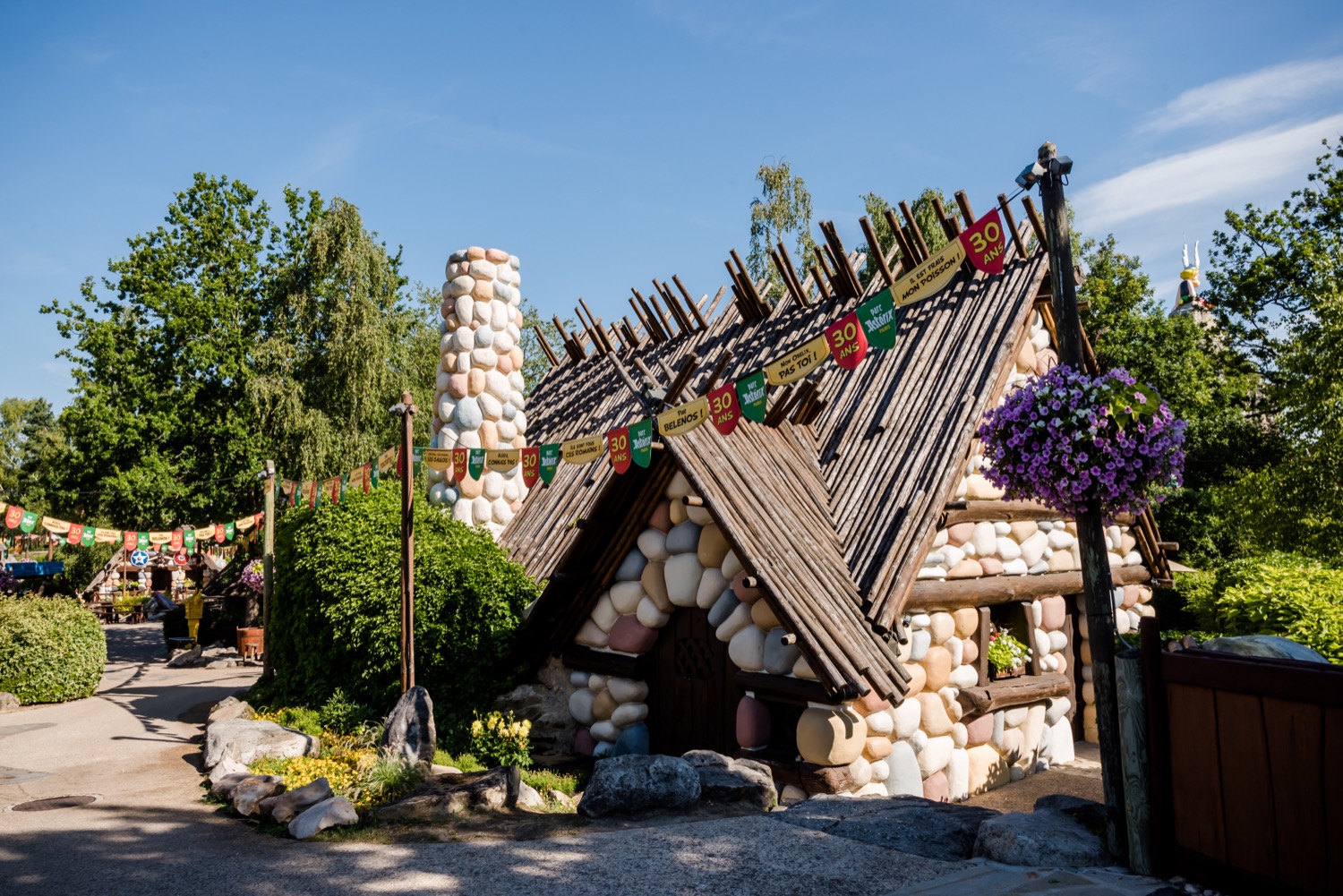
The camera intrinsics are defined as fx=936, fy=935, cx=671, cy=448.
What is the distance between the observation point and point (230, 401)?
27.7 meters

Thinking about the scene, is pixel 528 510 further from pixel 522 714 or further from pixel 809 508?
pixel 809 508

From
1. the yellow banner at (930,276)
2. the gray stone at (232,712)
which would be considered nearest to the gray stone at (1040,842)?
the yellow banner at (930,276)

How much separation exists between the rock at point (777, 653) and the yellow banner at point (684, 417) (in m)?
1.85

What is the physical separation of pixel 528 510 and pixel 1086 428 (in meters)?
9.59

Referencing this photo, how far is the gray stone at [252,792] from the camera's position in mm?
8180

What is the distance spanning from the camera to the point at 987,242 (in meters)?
6.88

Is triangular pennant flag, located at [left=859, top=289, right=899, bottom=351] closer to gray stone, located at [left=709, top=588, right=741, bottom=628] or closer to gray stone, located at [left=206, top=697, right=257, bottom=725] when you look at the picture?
gray stone, located at [left=709, top=588, right=741, bottom=628]

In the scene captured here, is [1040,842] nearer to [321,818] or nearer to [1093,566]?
[1093,566]

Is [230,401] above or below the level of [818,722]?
above

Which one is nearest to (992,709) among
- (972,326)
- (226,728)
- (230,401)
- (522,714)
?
(972,326)

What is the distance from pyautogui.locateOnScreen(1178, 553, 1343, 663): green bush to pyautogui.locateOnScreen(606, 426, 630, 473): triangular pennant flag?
705 centimetres

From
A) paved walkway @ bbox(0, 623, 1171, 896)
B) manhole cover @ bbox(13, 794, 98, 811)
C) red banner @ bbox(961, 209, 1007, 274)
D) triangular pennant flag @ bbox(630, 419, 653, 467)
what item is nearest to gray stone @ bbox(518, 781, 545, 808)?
paved walkway @ bbox(0, 623, 1171, 896)

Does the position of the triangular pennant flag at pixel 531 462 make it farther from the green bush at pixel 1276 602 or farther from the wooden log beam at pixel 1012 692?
the green bush at pixel 1276 602

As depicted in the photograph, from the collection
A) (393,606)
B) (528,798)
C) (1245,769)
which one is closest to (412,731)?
(528,798)
